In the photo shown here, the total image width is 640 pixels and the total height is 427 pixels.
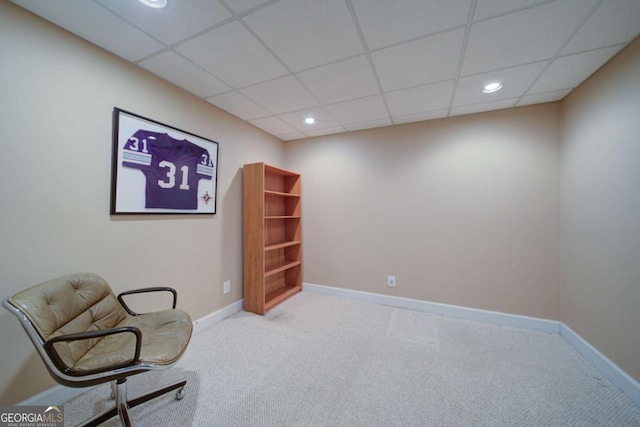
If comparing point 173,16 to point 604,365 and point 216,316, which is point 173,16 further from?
point 604,365

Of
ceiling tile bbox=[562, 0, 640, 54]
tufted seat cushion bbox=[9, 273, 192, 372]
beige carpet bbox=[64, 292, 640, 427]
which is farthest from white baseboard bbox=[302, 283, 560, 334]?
ceiling tile bbox=[562, 0, 640, 54]

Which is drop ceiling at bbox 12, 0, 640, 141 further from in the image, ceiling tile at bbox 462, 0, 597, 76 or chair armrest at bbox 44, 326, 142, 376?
chair armrest at bbox 44, 326, 142, 376

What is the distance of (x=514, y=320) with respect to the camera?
251 cm

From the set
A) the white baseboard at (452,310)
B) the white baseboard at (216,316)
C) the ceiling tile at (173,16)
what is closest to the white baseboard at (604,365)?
the white baseboard at (452,310)

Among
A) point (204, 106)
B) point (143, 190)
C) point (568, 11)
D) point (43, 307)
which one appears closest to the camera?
point (43, 307)

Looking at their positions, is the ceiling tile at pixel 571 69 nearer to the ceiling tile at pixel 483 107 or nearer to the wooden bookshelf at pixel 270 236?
the ceiling tile at pixel 483 107

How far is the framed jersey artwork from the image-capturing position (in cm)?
178

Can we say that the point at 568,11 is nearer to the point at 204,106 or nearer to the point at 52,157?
the point at 204,106

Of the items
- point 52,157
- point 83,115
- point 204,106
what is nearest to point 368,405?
point 52,157

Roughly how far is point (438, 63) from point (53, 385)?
3505mm

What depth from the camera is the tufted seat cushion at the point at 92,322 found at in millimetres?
1173

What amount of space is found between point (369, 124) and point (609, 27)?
1998mm

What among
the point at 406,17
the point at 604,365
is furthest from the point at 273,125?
the point at 604,365

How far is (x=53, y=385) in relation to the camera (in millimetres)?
1481
